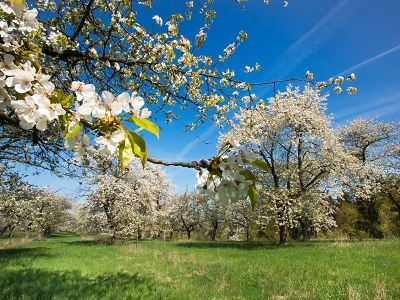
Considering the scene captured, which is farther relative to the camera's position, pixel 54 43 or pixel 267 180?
pixel 267 180

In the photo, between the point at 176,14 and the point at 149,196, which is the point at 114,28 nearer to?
the point at 176,14

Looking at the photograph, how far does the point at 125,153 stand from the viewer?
953mm

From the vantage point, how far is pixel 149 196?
34.0 m

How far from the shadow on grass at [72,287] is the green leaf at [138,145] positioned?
623 cm

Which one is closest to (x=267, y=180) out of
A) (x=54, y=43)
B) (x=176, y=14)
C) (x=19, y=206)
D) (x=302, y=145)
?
(x=302, y=145)

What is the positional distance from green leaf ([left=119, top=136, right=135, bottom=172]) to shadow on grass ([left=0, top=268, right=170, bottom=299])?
6199mm

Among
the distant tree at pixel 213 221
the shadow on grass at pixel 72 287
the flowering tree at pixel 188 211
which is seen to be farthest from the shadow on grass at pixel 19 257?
the flowering tree at pixel 188 211

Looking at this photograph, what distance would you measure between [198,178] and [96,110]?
1.56 feet

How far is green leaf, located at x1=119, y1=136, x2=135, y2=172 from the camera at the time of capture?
933mm

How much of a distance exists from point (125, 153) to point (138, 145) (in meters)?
0.05

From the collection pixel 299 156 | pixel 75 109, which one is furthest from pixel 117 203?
pixel 75 109

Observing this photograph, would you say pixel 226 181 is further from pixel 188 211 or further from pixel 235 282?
pixel 188 211

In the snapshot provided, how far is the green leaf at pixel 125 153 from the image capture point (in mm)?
933

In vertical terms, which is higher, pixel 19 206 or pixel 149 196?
pixel 149 196
